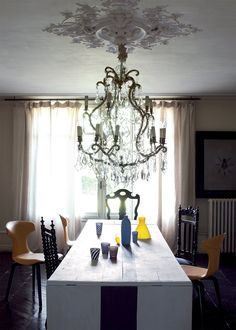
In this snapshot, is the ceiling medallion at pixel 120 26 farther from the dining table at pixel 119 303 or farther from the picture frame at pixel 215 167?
the picture frame at pixel 215 167

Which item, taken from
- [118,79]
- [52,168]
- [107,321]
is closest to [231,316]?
[107,321]

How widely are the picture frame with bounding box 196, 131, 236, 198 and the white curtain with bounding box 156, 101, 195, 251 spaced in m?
0.15

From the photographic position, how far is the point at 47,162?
6000 mm

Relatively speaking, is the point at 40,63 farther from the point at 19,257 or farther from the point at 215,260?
the point at 215,260

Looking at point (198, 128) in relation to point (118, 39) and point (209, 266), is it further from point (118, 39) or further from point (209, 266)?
point (118, 39)

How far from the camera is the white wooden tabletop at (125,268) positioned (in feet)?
8.20

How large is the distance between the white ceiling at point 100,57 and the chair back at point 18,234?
1.73 meters

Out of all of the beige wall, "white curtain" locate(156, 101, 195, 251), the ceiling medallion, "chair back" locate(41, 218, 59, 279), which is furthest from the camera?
the beige wall

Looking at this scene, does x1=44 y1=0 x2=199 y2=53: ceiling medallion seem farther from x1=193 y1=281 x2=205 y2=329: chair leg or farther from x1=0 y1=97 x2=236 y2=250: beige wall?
x1=0 y1=97 x2=236 y2=250: beige wall

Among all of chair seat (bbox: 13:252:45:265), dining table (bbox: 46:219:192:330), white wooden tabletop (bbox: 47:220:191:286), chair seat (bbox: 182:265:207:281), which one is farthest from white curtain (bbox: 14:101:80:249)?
dining table (bbox: 46:219:192:330)

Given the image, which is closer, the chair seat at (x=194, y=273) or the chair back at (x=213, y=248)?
the chair back at (x=213, y=248)

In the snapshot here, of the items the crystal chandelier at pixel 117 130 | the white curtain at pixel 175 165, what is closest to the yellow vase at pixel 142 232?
the crystal chandelier at pixel 117 130

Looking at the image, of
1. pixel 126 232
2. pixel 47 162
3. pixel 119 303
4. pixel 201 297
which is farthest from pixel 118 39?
pixel 47 162

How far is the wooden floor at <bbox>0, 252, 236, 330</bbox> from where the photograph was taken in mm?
3495
